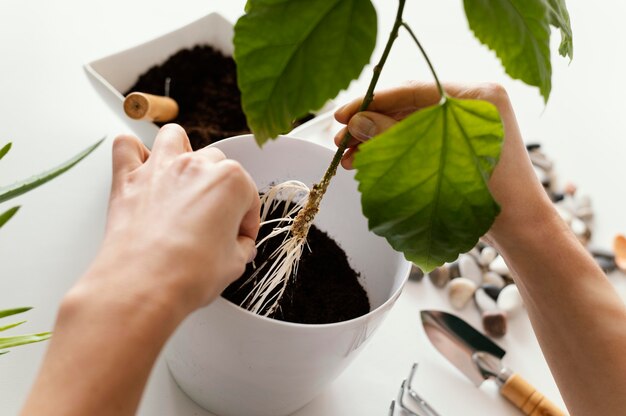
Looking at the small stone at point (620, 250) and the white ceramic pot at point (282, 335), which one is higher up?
the white ceramic pot at point (282, 335)

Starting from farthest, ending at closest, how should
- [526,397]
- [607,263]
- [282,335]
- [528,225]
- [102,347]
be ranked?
[607,263] < [526,397] < [528,225] < [282,335] < [102,347]

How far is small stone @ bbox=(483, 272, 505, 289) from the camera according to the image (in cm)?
87

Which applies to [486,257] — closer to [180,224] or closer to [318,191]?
[318,191]

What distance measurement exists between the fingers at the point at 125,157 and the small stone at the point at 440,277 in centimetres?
44

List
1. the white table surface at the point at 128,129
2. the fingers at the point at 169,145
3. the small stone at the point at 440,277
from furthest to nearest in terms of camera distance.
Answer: the small stone at the point at 440,277 → the white table surface at the point at 128,129 → the fingers at the point at 169,145

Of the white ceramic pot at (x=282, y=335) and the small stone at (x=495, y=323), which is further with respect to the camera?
the small stone at (x=495, y=323)

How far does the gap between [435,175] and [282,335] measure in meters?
0.17

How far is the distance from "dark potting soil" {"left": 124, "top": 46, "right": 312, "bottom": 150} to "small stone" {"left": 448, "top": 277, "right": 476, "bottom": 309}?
304 mm

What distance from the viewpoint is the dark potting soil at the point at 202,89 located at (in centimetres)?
88

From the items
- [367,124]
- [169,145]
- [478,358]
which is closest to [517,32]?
[367,124]

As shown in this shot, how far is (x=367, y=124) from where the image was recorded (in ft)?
1.83

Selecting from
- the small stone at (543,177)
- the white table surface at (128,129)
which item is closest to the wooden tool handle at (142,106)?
the white table surface at (128,129)

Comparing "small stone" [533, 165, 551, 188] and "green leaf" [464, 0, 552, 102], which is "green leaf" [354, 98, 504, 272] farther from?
"small stone" [533, 165, 551, 188]

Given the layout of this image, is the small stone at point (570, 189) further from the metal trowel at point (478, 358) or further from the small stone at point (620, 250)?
the metal trowel at point (478, 358)
